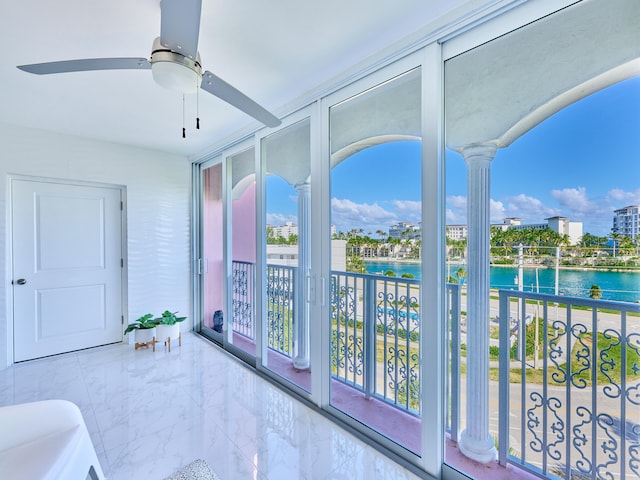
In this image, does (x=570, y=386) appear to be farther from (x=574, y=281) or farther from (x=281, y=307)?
(x=281, y=307)

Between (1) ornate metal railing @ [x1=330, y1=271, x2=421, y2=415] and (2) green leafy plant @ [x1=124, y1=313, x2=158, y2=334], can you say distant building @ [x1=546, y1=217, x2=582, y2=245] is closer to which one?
(1) ornate metal railing @ [x1=330, y1=271, x2=421, y2=415]

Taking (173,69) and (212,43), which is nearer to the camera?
(173,69)

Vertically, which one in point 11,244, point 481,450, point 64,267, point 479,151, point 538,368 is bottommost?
point 481,450

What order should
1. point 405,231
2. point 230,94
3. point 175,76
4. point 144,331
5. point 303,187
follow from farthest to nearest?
1. point 144,331
2. point 303,187
3. point 405,231
4. point 230,94
5. point 175,76

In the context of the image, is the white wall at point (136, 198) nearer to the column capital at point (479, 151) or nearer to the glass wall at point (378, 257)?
the glass wall at point (378, 257)

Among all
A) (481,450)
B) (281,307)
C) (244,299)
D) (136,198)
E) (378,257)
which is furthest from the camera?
(244,299)

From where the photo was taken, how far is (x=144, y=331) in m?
3.44

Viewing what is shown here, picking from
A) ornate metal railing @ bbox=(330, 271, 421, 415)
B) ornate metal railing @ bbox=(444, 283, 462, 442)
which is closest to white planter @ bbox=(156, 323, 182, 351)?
ornate metal railing @ bbox=(330, 271, 421, 415)

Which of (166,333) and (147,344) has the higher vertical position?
(166,333)

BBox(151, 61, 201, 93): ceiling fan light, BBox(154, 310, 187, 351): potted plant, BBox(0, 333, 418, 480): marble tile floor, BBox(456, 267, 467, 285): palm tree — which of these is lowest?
BBox(0, 333, 418, 480): marble tile floor

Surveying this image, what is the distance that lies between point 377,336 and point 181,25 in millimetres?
2137

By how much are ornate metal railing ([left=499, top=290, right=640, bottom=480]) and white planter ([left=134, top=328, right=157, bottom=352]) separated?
3443mm

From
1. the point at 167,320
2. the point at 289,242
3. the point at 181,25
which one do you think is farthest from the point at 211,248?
the point at 181,25

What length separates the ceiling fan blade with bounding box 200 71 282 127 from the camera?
143cm
